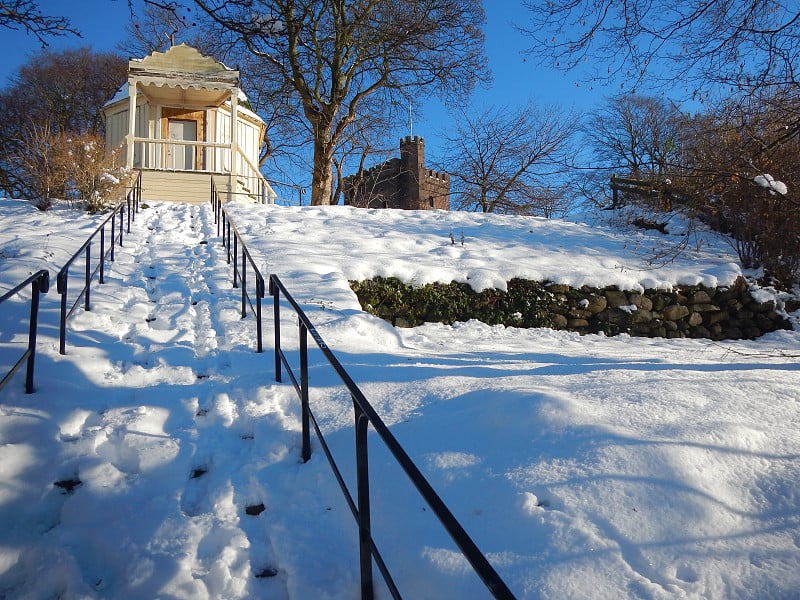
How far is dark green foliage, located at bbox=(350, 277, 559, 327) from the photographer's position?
8023 millimetres

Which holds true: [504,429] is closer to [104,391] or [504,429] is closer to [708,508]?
[708,508]

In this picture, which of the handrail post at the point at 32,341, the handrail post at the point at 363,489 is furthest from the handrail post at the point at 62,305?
the handrail post at the point at 363,489

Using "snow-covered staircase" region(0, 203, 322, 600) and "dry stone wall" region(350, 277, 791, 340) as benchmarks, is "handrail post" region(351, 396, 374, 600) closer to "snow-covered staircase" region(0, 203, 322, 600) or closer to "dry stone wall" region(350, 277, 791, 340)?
"snow-covered staircase" region(0, 203, 322, 600)

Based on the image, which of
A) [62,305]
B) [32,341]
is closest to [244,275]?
[62,305]

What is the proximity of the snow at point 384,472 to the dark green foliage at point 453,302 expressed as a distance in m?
2.22

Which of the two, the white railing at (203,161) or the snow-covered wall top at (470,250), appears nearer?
the snow-covered wall top at (470,250)

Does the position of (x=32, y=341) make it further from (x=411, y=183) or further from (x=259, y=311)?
(x=411, y=183)

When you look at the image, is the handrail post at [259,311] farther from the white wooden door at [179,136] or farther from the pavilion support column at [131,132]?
the white wooden door at [179,136]

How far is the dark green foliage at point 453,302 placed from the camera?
26.3ft

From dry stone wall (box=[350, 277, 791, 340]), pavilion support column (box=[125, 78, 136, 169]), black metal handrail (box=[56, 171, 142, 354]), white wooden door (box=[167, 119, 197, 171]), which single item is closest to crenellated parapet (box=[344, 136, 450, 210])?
white wooden door (box=[167, 119, 197, 171])

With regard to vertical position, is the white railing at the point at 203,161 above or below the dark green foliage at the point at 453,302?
above

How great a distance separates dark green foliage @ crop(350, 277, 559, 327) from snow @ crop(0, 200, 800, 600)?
7.29ft

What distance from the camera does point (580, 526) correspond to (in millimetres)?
2301

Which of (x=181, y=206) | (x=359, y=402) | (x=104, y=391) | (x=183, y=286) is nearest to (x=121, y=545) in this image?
(x=359, y=402)
